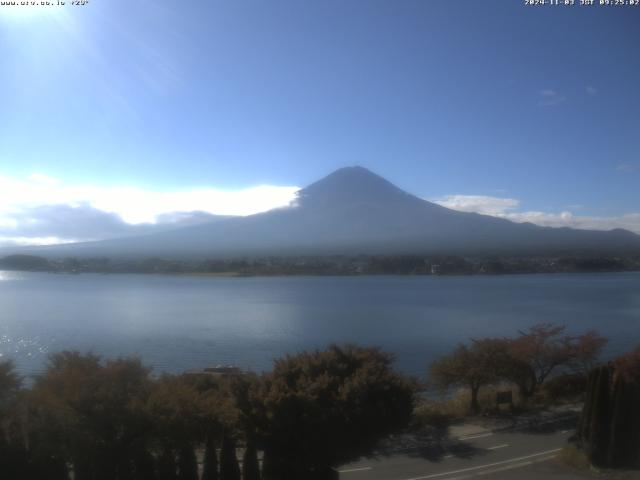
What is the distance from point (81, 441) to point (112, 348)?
13.8 m

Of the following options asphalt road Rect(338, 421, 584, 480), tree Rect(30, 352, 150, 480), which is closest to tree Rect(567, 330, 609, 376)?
asphalt road Rect(338, 421, 584, 480)

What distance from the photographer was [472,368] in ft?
37.1

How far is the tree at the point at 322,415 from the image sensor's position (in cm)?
581

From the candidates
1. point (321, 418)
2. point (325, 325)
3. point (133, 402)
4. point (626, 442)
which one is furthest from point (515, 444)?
point (325, 325)

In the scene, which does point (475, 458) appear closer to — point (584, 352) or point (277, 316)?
point (584, 352)

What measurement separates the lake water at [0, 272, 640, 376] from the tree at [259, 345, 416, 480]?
17.4 ft

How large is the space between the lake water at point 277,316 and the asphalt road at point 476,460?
5133mm

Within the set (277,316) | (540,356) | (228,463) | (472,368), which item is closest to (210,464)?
(228,463)

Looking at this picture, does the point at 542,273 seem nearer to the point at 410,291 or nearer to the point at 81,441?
the point at 410,291

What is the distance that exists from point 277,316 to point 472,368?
16198 millimetres

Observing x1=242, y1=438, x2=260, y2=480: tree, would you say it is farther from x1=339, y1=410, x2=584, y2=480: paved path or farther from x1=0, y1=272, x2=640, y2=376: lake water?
x1=0, y1=272, x2=640, y2=376: lake water

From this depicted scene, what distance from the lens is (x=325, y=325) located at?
23984 millimetres

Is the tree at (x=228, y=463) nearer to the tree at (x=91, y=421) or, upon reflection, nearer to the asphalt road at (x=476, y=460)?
the tree at (x=91, y=421)

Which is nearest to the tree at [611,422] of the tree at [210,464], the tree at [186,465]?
the tree at [210,464]
